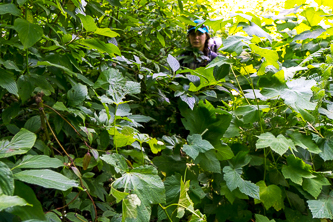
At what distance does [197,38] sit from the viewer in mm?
2799

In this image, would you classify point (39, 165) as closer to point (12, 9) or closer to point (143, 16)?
point (12, 9)

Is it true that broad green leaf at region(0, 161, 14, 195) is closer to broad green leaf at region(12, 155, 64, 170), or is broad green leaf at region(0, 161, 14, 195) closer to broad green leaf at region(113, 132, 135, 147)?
broad green leaf at region(12, 155, 64, 170)

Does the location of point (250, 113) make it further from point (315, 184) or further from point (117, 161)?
point (117, 161)

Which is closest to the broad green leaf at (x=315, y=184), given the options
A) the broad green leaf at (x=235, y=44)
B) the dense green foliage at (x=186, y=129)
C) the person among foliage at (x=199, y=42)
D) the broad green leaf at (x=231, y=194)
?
the dense green foliage at (x=186, y=129)

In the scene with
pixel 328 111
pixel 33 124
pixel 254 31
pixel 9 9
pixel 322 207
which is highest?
pixel 9 9

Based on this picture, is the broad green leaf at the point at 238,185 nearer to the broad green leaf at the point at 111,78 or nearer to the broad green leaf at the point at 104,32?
the broad green leaf at the point at 111,78

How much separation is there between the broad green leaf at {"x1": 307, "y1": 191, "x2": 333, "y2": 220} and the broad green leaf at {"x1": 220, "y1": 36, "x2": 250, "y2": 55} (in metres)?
0.65

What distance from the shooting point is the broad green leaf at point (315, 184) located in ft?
3.11

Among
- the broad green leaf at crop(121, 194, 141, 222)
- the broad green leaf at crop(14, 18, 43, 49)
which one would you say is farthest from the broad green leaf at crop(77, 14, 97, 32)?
the broad green leaf at crop(121, 194, 141, 222)

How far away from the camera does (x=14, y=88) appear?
2.47 ft

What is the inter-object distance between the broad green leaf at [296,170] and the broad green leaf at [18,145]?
Result: 2.83 ft

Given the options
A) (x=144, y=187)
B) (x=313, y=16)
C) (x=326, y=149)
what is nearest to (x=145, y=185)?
(x=144, y=187)

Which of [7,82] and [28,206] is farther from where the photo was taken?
[7,82]

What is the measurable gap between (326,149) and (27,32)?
1158 mm
